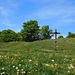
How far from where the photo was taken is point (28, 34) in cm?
10312

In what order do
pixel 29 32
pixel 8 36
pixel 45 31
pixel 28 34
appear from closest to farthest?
1. pixel 28 34
2. pixel 29 32
3. pixel 8 36
4. pixel 45 31

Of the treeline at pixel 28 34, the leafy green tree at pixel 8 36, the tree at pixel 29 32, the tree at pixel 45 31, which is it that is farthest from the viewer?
the tree at pixel 45 31

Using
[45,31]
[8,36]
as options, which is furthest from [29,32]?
[8,36]

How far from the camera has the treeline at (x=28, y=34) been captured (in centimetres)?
10349

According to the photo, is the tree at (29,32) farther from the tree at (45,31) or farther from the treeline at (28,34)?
the tree at (45,31)

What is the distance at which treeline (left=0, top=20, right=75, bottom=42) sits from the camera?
103 metres

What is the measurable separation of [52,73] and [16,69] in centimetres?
127

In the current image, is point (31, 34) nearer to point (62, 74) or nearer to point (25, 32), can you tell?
point (25, 32)

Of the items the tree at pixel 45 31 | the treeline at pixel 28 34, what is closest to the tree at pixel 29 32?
the treeline at pixel 28 34

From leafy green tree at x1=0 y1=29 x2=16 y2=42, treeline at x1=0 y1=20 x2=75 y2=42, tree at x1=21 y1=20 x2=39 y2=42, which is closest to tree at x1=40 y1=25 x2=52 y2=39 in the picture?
treeline at x1=0 y1=20 x2=75 y2=42

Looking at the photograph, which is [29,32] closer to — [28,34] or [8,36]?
[28,34]

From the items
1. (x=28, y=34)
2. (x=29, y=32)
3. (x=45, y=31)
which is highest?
(x=45, y=31)

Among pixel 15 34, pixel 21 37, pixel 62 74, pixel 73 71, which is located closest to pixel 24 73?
pixel 62 74

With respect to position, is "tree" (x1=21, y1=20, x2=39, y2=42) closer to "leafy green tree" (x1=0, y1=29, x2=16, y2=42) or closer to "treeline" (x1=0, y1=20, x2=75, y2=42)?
"treeline" (x1=0, y1=20, x2=75, y2=42)
